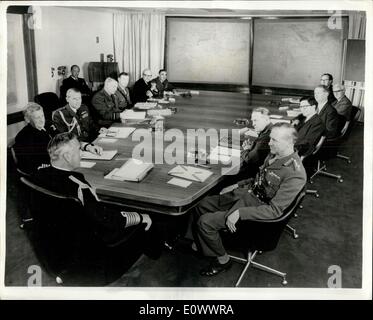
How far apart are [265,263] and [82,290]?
1.41 meters

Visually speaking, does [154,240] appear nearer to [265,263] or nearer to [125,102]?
[265,263]

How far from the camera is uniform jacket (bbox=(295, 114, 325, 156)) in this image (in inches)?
145

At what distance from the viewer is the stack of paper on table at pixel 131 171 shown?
2.59 metres

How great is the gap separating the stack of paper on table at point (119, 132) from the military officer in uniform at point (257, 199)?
1.23 m

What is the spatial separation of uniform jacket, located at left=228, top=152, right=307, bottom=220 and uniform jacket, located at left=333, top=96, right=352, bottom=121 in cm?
225

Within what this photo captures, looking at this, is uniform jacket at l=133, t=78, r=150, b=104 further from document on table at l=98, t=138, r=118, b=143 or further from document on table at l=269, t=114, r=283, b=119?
document on table at l=98, t=138, r=118, b=143

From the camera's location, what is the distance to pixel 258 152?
3225 mm

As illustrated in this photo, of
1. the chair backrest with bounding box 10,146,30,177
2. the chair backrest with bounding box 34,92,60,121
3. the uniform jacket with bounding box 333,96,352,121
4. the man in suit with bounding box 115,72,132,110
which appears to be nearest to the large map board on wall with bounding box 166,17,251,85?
the man in suit with bounding box 115,72,132,110

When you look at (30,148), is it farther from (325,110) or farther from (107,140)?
(325,110)

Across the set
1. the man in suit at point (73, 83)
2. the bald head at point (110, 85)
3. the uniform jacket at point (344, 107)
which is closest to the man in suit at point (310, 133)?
the uniform jacket at point (344, 107)

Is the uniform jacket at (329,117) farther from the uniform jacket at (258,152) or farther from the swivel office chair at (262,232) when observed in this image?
the swivel office chair at (262,232)

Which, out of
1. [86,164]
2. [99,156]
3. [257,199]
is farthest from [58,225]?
[257,199]

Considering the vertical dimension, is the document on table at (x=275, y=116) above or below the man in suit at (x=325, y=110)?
below

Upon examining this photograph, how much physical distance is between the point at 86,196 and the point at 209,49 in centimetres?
669
